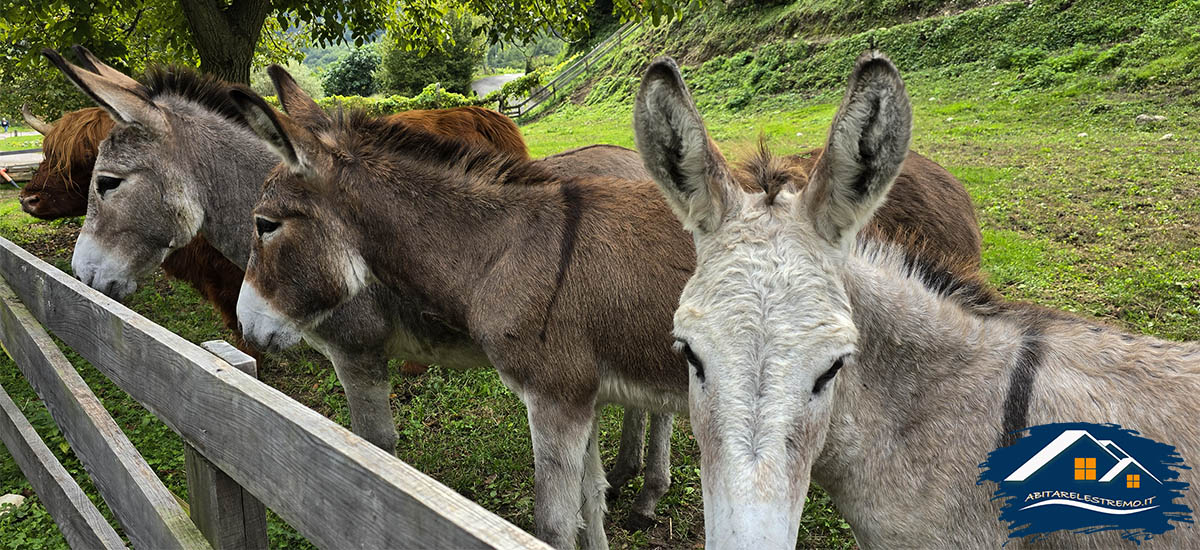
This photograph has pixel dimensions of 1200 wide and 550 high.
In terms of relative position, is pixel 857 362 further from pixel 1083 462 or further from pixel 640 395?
pixel 640 395

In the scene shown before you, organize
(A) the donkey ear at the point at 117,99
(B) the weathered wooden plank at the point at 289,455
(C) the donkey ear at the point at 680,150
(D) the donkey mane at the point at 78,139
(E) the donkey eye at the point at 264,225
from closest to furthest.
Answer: (B) the weathered wooden plank at the point at 289,455 → (C) the donkey ear at the point at 680,150 → (E) the donkey eye at the point at 264,225 → (A) the donkey ear at the point at 117,99 → (D) the donkey mane at the point at 78,139

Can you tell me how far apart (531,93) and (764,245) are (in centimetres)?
3484

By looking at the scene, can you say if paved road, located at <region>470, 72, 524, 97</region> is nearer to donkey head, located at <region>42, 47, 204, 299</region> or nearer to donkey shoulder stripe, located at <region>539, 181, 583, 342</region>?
donkey head, located at <region>42, 47, 204, 299</region>

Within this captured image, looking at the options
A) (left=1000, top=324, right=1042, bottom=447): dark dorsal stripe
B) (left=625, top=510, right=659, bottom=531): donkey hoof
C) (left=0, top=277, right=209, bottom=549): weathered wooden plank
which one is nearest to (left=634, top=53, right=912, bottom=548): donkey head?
(left=1000, top=324, right=1042, bottom=447): dark dorsal stripe

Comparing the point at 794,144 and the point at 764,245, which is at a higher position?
the point at 764,245

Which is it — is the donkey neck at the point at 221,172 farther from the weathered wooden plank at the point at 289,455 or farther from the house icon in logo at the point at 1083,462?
the house icon in logo at the point at 1083,462

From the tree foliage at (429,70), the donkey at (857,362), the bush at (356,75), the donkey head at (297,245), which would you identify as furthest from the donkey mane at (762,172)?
the bush at (356,75)

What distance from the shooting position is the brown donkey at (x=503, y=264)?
2.75 meters

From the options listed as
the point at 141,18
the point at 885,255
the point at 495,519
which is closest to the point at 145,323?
the point at 495,519

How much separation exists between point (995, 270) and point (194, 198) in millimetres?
6326

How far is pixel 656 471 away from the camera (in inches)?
156

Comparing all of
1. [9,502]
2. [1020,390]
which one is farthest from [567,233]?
[9,502]

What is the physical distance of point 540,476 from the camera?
2781 mm

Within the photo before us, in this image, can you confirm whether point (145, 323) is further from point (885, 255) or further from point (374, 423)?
point (885, 255)
